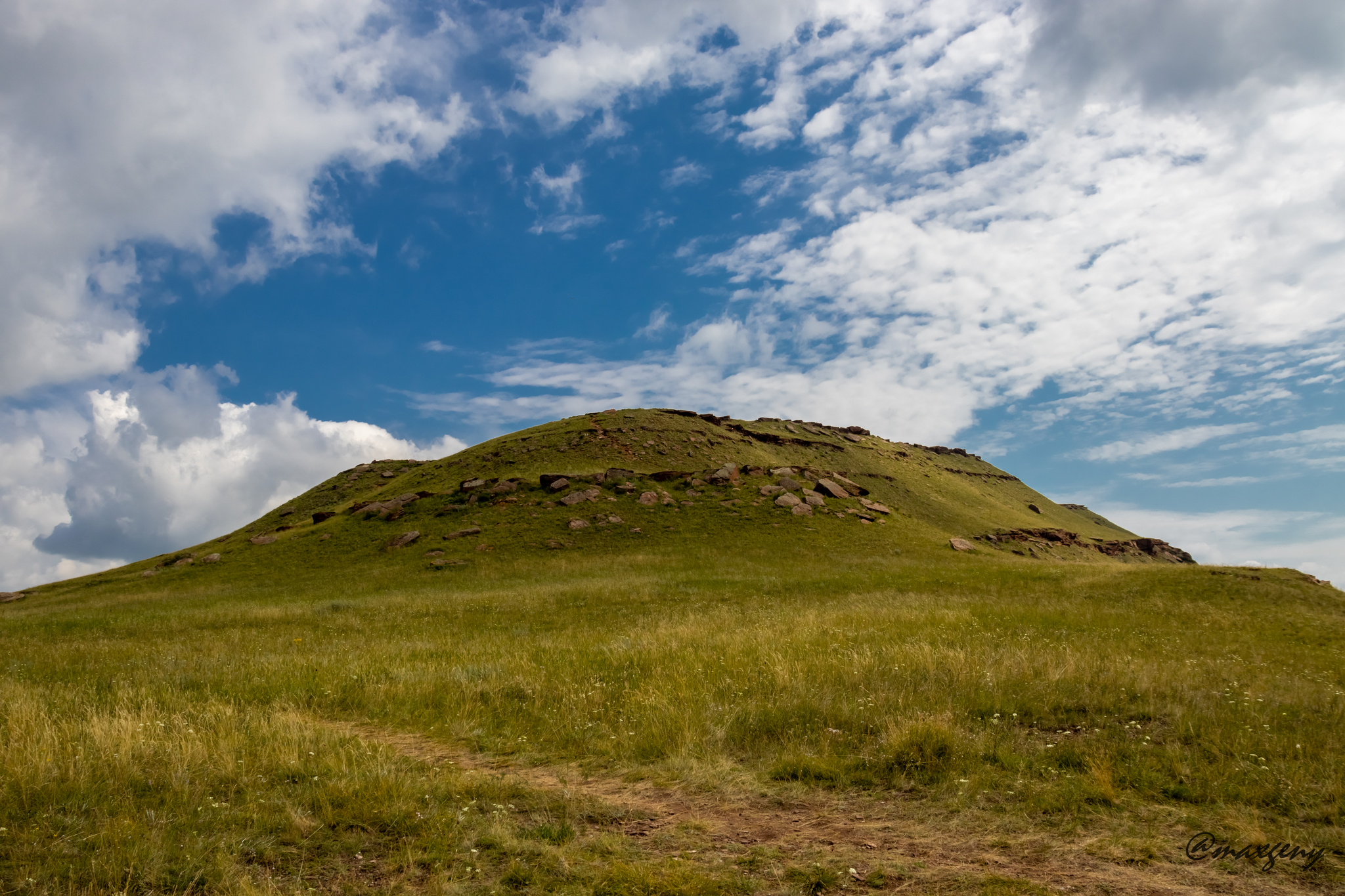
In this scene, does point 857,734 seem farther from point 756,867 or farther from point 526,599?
point 526,599

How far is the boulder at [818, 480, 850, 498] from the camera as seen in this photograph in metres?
60.2

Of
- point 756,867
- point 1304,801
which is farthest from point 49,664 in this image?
point 1304,801

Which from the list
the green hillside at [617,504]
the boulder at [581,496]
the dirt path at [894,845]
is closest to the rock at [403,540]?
the green hillside at [617,504]

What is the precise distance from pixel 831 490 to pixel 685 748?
5328 cm

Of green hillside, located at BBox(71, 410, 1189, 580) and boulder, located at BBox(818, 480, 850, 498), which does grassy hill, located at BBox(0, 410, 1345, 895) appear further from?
boulder, located at BBox(818, 480, 850, 498)

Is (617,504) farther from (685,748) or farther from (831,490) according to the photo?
(685,748)

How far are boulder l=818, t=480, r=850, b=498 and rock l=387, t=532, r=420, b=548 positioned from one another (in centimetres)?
3586

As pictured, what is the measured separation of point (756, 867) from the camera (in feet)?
20.2

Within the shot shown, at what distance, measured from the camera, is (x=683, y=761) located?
8930 millimetres

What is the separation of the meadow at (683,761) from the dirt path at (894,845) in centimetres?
4

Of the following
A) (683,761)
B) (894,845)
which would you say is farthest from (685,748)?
(894,845)

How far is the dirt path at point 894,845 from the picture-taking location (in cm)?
591

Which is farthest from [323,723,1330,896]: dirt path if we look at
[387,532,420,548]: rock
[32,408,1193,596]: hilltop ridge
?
[387,532,420,548]: rock

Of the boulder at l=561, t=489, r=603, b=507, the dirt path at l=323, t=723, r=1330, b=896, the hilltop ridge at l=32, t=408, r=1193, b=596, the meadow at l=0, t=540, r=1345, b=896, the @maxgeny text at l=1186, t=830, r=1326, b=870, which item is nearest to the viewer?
the dirt path at l=323, t=723, r=1330, b=896
